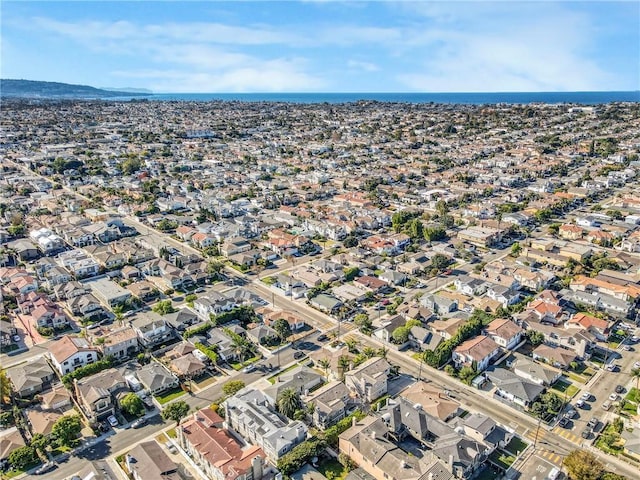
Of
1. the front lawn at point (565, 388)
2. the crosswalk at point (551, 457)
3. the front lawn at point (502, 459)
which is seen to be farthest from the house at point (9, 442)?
the front lawn at point (565, 388)

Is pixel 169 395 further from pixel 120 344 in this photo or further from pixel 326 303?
pixel 326 303

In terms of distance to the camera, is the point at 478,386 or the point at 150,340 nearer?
the point at 478,386

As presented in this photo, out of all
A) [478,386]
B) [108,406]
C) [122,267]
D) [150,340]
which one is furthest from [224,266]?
[478,386]

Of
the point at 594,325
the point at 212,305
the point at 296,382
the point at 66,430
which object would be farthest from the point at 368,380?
the point at 594,325

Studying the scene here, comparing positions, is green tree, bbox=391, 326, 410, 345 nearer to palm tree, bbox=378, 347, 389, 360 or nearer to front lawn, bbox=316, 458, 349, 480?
palm tree, bbox=378, 347, 389, 360

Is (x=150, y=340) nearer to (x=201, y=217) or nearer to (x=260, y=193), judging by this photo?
(x=201, y=217)
